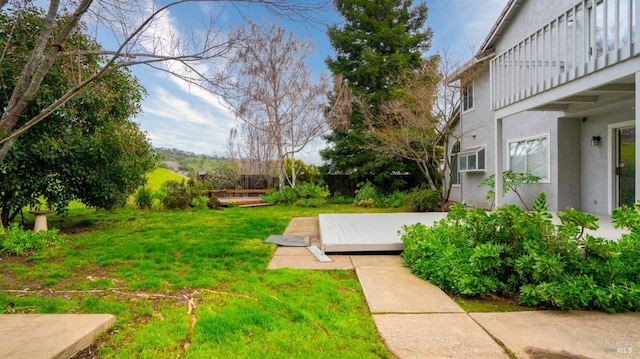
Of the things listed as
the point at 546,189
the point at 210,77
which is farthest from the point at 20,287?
the point at 546,189

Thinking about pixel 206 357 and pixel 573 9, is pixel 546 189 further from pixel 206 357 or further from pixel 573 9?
pixel 206 357

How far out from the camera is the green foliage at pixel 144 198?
1100 cm

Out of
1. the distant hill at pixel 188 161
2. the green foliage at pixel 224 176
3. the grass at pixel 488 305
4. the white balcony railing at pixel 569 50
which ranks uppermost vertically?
the white balcony railing at pixel 569 50

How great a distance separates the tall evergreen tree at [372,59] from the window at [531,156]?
512cm

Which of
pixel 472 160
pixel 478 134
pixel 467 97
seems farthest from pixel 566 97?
pixel 467 97

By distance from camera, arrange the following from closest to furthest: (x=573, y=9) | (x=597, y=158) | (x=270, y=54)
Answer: (x=573, y=9)
(x=597, y=158)
(x=270, y=54)

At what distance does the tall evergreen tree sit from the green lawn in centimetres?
946

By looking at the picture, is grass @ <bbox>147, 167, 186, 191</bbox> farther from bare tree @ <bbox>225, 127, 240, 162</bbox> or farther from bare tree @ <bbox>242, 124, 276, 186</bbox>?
bare tree @ <bbox>242, 124, 276, 186</bbox>

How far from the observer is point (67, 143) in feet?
19.6

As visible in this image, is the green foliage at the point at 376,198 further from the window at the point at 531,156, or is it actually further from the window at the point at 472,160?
the window at the point at 531,156

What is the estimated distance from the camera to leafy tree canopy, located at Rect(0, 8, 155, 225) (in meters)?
5.63

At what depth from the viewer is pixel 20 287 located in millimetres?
3449

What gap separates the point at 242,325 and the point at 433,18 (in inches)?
623

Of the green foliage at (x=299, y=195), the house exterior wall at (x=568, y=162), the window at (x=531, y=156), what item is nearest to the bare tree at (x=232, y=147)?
the green foliage at (x=299, y=195)
